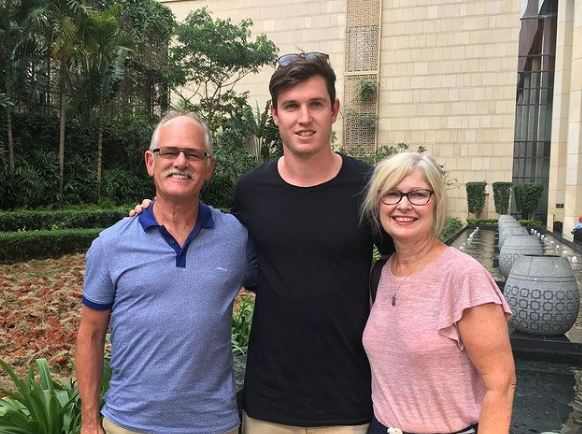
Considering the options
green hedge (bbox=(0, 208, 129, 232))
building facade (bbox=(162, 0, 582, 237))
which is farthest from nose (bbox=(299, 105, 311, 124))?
building facade (bbox=(162, 0, 582, 237))

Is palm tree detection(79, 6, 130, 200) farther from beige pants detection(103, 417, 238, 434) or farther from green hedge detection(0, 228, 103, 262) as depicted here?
beige pants detection(103, 417, 238, 434)

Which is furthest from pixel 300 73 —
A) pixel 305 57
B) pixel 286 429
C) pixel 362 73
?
pixel 362 73

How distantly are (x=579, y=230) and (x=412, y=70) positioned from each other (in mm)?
11648

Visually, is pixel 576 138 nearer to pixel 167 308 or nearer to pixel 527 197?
pixel 527 197

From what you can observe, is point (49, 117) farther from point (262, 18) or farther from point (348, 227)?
point (348, 227)

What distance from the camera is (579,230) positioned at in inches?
516

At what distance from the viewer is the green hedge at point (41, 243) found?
9.93 m

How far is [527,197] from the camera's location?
20.9 m

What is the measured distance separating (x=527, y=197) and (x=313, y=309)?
2128cm

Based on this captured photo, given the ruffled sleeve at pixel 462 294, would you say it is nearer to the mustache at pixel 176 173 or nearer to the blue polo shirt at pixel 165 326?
the blue polo shirt at pixel 165 326

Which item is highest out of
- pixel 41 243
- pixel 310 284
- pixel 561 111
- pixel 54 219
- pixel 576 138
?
pixel 561 111

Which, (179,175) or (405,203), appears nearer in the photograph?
(405,203)

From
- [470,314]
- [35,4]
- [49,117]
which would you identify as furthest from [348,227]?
[49,117]

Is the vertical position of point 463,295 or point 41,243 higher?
point 463,295
